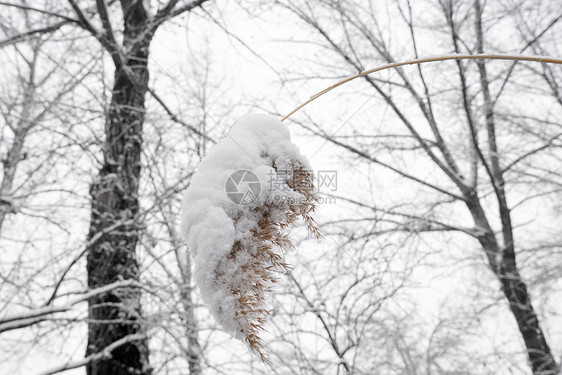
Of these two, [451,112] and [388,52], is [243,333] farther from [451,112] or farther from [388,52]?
[451,112]

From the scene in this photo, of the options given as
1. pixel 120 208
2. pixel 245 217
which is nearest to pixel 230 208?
pixel 245 217

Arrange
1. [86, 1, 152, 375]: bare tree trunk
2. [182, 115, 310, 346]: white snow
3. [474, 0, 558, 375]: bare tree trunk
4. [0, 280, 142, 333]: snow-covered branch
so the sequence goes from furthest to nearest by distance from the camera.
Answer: [474, 0, 558, 375]: bare tree trunk, [86, 1, 152, 375]: bare tree trunk, [0, 280, 142, 333]: snow-covered branch, [182, 115, 310, 346]: white snow

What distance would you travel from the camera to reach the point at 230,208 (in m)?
0.97

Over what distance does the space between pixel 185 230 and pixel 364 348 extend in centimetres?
357

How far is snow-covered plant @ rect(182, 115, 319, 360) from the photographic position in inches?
35.2

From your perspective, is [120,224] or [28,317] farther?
[120,224]

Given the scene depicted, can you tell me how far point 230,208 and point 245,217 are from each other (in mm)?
41

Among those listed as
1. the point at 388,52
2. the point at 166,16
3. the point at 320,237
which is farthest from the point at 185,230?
the point at 388,52

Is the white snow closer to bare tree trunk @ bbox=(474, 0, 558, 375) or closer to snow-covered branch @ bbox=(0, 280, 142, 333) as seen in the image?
snow-covered branch @ bbox=(0, 280, 142, 333)

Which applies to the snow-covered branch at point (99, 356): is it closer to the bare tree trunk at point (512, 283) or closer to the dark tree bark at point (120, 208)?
the dark tree bark at point (120, 208)

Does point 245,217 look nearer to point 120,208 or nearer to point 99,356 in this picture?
point 99,356

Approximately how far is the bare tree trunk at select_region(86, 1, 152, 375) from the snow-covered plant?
2.59 metres

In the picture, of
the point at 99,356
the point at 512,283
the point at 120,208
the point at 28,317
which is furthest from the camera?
the point at 512,283

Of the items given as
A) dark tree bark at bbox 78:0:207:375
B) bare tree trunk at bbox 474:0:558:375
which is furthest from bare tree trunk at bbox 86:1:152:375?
bare tree trunk at bbox 474:0:558:375
